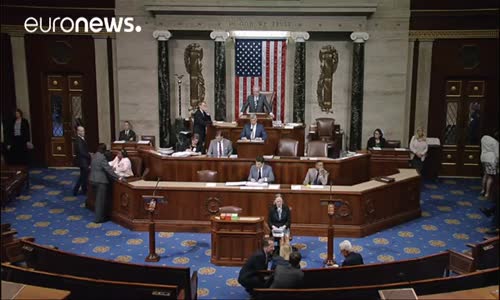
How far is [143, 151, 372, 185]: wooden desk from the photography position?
11.7m

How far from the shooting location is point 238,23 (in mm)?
15125

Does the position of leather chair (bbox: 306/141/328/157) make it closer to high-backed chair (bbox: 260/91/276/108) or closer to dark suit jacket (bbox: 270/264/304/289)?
high-backed chair (bbox: 260/91/276/108)

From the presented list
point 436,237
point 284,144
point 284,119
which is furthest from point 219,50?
point 436,237

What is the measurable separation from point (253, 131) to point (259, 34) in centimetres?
365

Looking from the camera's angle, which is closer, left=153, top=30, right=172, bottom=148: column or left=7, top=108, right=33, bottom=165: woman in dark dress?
left=153, top=30, right=172, bottom=148: column

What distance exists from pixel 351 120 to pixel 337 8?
2945 millimetres

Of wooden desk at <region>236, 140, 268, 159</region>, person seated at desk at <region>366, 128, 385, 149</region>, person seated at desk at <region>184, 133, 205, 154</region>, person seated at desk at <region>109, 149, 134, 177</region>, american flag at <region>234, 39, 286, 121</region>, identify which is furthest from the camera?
american flag at <region>234, 39, 286, 121</region>

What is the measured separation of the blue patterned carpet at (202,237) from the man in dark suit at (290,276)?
3.90 ft

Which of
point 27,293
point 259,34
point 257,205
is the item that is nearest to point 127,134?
point 259,34

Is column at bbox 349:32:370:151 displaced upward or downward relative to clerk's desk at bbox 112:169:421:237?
upward

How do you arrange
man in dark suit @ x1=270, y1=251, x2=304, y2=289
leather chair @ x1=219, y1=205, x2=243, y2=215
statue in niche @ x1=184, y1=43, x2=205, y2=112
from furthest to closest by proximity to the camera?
statue in niche @ x1=184, y1=43, x2=205, y2=112 → leather chair @ x1=219, y1=205, x2=243, y2=215 → man in dark suit @ x1=270, y1=251, x2=304, y2=289

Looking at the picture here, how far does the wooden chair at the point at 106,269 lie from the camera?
23.4 feet

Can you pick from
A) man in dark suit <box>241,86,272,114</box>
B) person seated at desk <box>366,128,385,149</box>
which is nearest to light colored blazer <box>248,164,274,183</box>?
man in dark suit <box>241,86,272,114</box>

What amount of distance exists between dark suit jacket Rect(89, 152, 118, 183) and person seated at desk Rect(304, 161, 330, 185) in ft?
12.0
